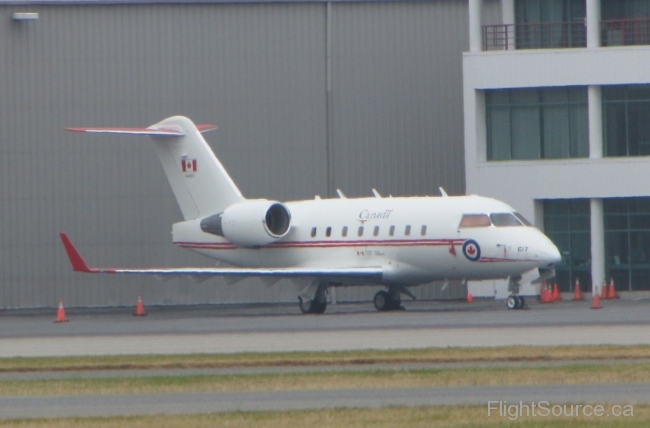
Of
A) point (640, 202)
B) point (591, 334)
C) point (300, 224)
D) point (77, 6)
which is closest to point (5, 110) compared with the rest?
point (77, 6)

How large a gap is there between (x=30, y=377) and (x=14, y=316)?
71.8ft

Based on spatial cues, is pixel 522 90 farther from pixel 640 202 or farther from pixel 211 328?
pixel 211 328

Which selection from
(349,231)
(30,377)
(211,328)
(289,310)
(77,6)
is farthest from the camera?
(77,6)

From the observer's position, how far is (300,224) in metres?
33.5

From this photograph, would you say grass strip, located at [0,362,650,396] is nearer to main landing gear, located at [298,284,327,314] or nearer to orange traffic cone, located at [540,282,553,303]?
main landing gear, located at [298,284,327,314]

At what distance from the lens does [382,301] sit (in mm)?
32125

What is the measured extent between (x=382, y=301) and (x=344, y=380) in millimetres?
18294

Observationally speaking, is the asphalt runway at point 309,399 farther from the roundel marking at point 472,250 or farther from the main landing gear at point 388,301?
the main landing gear at point 388,301

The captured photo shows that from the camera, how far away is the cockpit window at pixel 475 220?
29.5 meters

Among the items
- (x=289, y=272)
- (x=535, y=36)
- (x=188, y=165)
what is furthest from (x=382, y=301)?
(x=535, y=36)

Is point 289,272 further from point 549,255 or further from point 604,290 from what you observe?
point 604,290

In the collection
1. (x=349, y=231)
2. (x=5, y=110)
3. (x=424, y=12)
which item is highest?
(x=424, y=12)

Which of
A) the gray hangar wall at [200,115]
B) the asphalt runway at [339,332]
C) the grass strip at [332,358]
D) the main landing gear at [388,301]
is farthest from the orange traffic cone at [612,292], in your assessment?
the grass strip at [332,358]

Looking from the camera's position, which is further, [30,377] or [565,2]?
[565,2]
